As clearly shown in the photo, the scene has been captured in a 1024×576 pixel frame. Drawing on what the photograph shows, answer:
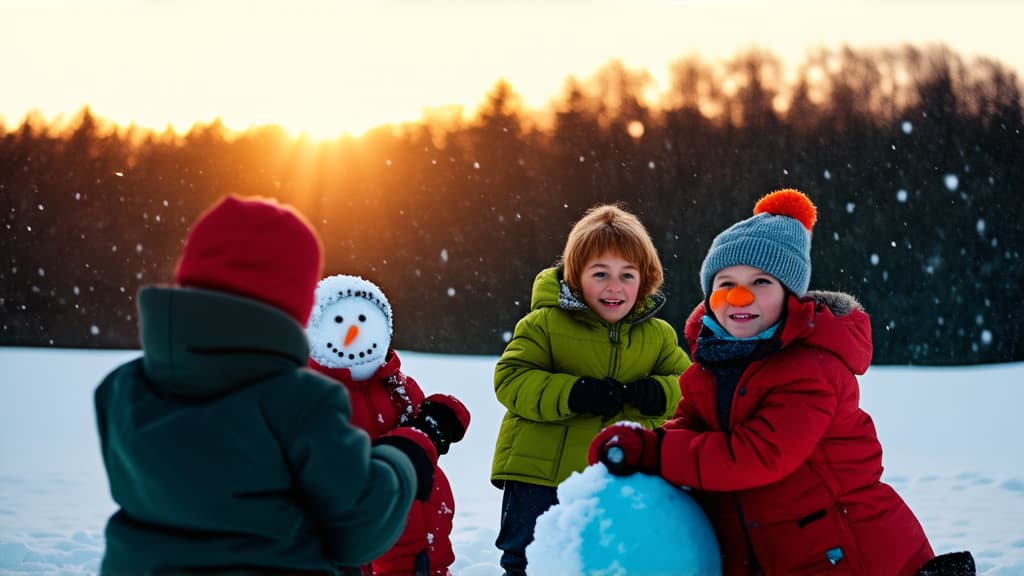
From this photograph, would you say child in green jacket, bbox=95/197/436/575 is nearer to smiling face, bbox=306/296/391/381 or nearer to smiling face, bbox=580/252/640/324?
smiling face, bbox=306/296/391/381

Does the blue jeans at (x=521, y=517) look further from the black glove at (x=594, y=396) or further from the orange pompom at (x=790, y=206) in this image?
the orange pompom at (x=790, y=206)

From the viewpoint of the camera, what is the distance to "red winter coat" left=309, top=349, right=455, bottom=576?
2900 millimetres

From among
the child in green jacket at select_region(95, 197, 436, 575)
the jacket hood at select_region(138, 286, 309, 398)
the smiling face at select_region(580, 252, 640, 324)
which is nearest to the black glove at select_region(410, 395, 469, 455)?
the smiling face at select_region(580, 252, 640, 324)

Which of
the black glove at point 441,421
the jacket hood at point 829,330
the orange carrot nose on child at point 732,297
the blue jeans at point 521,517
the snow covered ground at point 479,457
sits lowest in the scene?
the snow covered ground at point 479,457

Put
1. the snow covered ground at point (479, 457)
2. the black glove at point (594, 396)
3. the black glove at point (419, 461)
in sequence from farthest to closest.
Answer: the snow covered ground at point (479, 457) → the black glove at point (594, 396) → the black glove at point (419, 461)

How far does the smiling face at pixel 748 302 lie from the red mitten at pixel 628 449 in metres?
0.38

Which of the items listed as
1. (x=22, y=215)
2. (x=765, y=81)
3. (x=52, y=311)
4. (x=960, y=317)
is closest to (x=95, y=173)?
(x=22, y=215)

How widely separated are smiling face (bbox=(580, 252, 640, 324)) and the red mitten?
2.87 feet

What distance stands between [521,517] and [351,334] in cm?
92

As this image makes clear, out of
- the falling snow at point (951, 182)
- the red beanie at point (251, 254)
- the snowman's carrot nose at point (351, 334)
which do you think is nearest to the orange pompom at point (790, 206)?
the snowman's carrot nose at point (351, 334)

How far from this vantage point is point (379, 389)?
3.01 meters

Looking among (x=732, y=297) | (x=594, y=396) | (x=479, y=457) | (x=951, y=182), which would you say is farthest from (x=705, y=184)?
(x=732, y=297)

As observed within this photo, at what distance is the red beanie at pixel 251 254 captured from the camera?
5.52ft

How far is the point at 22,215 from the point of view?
13094 millimetres
